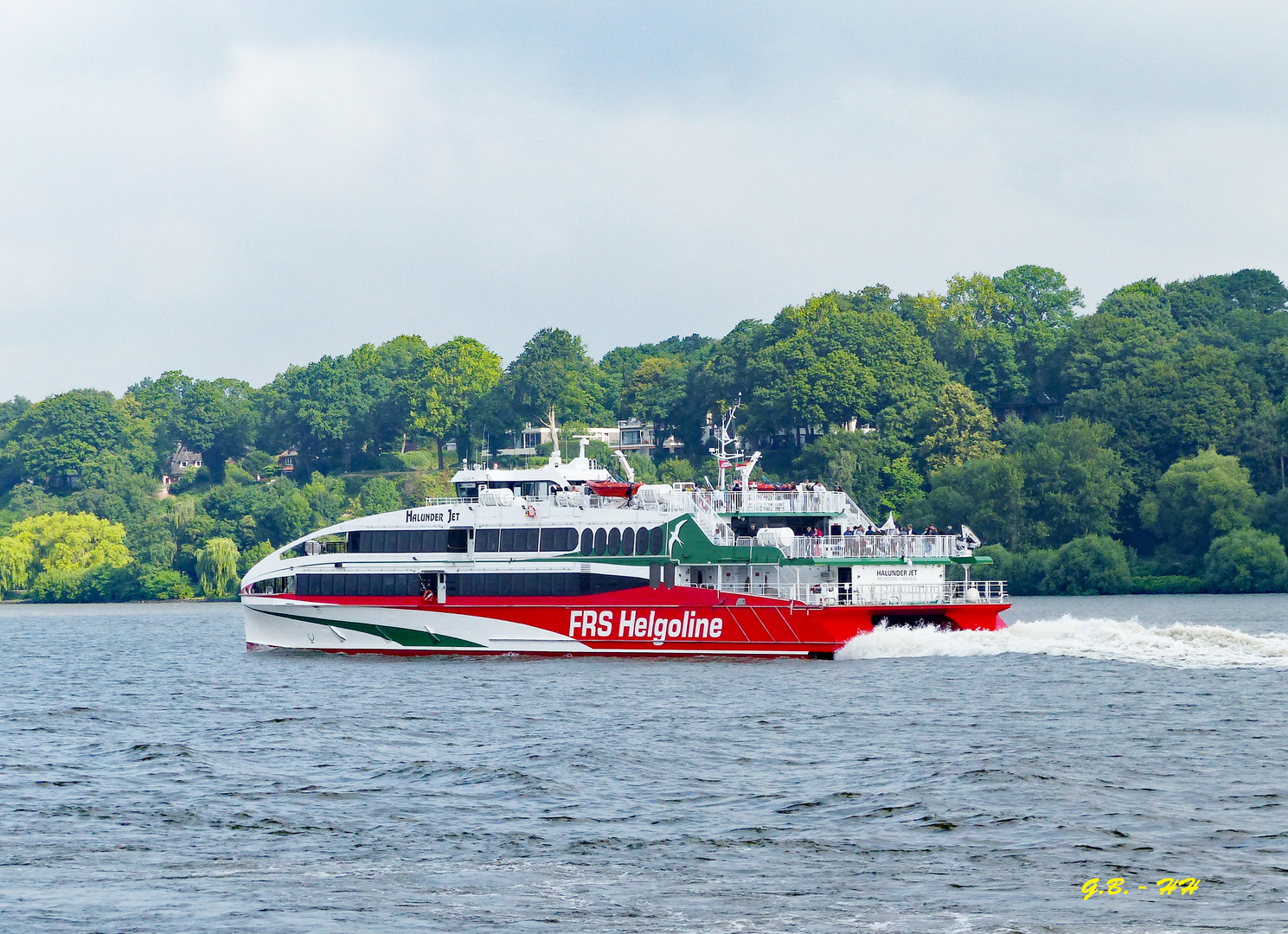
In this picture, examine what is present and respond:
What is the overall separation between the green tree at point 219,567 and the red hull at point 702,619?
72.8m

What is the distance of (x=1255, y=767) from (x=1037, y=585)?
214ft

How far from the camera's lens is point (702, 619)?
4516cm

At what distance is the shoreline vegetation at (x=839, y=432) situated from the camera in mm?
95188

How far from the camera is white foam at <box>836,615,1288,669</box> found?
139 ft

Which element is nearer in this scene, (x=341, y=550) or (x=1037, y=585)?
(x=341, y=550)

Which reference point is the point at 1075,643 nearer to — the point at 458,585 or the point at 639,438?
the point at 458,585

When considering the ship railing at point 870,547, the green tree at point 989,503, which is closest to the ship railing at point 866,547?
the ship railing at point 870,547

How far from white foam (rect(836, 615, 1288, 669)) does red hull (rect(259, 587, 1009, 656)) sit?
0.49m

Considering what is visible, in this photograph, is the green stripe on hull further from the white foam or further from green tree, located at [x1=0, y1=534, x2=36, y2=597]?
green tree, located at [x1=0, y1=534, x2=36, y2=597]

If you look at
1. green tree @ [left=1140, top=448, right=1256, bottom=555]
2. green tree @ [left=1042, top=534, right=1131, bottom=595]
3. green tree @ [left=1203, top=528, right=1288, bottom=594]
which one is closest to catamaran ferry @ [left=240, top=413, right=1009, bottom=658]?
green tree @ [left=1203, top=528, right=1288, bottom=594]

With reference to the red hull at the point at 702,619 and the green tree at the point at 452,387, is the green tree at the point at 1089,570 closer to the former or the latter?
the red hull at the point at 702,619

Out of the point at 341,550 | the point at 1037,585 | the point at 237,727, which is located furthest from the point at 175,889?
the point at 1037,585

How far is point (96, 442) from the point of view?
154 meters

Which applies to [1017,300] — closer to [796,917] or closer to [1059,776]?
[1059,776]
